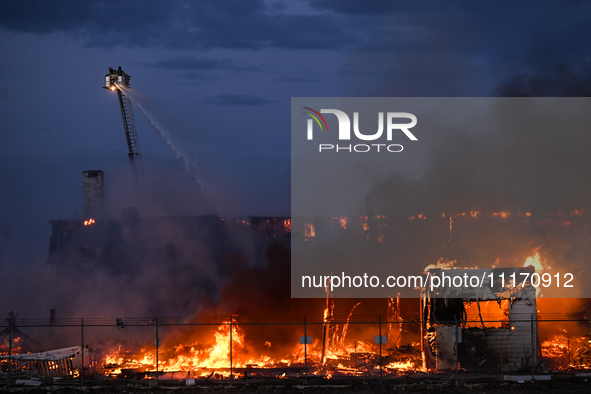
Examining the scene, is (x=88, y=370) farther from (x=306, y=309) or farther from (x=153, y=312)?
(x=306, y=309)

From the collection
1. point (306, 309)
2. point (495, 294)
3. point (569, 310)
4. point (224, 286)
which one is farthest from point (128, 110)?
point (569, 310)

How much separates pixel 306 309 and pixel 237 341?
8.62 m

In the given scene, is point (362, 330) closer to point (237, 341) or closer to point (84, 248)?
point (237, 341)

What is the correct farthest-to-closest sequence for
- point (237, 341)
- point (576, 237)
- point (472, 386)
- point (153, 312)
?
point (576, 237), point (153, 312), point (237, 341), point (472, 386)

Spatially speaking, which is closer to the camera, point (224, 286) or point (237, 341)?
point (237, 341)

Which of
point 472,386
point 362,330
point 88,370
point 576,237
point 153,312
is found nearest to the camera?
point 472,386

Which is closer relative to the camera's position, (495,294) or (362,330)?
(495,294)

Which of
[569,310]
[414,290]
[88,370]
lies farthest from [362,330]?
[88,370]

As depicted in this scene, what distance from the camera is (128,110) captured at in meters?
40.4

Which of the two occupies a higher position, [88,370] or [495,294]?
[495,294]

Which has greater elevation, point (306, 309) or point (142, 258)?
point (142, 258)

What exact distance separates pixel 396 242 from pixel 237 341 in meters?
21.0

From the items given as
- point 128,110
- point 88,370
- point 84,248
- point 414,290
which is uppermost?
point 128,110

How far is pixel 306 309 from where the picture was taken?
3706 centimetres
